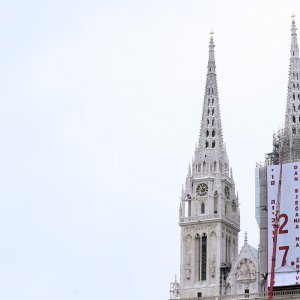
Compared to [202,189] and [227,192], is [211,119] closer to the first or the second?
[202,189]

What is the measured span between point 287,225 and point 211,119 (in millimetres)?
19185

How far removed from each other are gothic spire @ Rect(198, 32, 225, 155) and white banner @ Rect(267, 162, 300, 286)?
11447 millimetres

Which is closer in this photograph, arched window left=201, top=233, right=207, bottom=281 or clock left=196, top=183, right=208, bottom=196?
arched window left=201, top=233, right=207, bottom=281

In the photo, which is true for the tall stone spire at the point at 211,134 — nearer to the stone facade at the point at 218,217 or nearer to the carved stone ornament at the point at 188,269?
the stone facade at the point at 218,217

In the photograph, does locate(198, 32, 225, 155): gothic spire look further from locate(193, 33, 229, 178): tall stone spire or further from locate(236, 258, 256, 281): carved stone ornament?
locate(236, 258, 256, 281): carved stone ornament

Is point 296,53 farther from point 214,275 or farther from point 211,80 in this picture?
point 214,275

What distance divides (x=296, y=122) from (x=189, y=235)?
1804cm

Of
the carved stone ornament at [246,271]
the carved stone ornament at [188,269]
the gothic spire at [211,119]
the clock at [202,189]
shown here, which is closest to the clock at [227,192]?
the clock at [202,189]

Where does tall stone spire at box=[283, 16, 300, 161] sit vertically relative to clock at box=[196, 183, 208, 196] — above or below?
above

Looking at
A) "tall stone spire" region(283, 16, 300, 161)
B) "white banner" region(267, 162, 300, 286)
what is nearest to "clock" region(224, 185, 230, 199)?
Answer: "white banner" region(267, 162, 300, 286)

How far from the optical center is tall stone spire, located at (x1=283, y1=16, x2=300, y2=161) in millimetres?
130125

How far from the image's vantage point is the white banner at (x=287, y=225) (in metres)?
124

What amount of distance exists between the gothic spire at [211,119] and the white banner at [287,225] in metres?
11.4

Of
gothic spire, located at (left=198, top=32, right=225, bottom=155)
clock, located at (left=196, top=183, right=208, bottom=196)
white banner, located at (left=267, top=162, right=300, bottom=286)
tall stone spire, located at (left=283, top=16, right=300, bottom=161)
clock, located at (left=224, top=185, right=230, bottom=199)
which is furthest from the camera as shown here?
gothic spire, located at (left=198, top=32, right=225, bottom=155)
